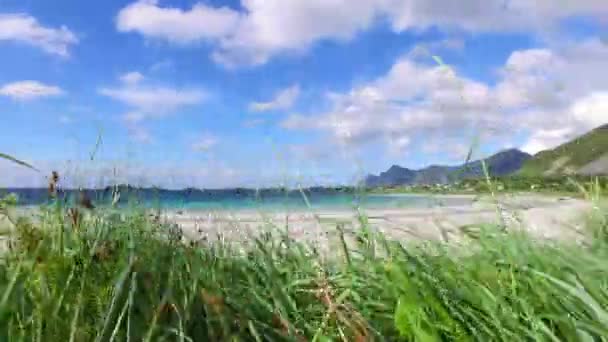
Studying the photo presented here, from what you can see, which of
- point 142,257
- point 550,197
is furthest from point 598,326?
point 550,197

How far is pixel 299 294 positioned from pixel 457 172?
104 cm

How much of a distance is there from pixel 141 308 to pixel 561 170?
2621 millimetres

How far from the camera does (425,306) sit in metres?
2.70

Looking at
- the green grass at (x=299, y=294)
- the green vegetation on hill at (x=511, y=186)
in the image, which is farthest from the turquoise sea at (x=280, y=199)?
the green grass at (x=299, y=294)

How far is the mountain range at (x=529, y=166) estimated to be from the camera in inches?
150

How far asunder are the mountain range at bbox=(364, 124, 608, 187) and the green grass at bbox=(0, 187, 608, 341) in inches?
14.1

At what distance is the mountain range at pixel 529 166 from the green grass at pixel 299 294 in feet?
1.17

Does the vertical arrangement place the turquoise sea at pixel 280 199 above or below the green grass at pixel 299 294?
above

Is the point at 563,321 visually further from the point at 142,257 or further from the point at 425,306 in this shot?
the point at 142,257

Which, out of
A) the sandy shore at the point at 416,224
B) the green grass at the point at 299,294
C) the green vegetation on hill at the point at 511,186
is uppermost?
the green vegetation on hill at the point at 511,186

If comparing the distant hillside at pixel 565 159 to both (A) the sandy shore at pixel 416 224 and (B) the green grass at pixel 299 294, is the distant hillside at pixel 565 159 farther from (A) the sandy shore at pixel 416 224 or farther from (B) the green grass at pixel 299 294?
(B) the green grass at pixel 299 294

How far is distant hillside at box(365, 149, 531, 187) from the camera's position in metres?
3.69

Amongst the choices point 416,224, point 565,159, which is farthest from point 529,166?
point 416,224

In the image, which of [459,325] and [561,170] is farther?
[561,170]
